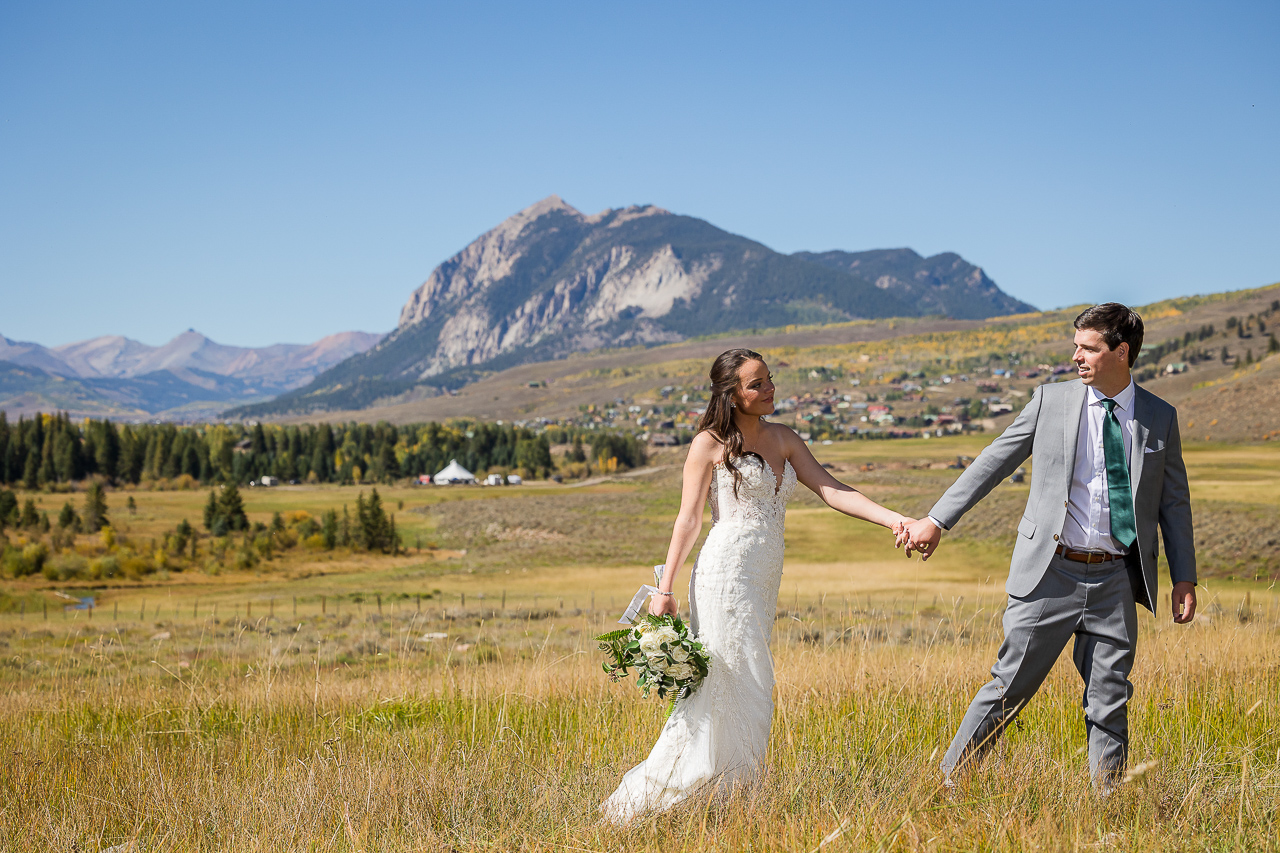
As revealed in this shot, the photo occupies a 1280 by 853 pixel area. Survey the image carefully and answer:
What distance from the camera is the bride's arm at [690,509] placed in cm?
381

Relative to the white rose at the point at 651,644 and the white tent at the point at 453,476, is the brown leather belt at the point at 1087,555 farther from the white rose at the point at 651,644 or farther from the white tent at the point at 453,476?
the white tent at the point at 453,476

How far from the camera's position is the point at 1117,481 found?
3.85 metres

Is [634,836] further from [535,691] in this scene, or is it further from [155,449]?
[155,449]

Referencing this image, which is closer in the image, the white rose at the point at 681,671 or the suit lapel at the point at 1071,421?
the white rose at the point at 681,671

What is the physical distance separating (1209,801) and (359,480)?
113 metres

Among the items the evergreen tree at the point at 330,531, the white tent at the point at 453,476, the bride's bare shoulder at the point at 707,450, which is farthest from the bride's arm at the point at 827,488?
the white tent at the point at 453,476

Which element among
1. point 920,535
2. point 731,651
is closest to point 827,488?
point 920,535

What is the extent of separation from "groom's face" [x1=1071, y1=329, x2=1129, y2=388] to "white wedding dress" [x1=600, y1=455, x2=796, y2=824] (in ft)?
4.66

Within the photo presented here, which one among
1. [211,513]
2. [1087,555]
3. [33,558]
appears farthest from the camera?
[211,513]

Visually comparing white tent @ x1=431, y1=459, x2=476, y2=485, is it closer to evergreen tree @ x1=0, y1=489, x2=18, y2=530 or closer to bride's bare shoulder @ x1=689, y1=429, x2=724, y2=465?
evergreen tree @ x1=0, y1=489, x2=18, y2=530

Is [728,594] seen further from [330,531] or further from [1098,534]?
[330,531]

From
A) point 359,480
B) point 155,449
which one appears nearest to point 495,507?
point 359,480

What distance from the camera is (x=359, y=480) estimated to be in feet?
362

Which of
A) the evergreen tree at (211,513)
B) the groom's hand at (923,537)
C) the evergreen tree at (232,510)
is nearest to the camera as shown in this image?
the groom's hand at (923,537)
